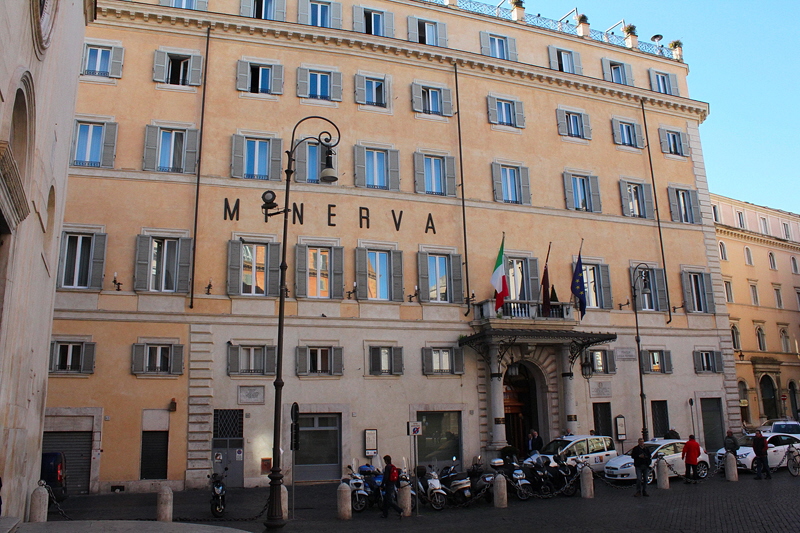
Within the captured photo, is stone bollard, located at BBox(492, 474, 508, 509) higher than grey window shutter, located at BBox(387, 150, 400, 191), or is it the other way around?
grey window shutter, located at BBox(387, 150, 400, 191)

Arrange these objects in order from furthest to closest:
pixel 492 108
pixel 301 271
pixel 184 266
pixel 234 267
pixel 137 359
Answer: pixel 492 108 < pixel 301 271 < pixel 234 267 < pixel 184 266 < pixel 137 359

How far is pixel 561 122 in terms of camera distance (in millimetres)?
29031

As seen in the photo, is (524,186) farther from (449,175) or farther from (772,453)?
(772,453)

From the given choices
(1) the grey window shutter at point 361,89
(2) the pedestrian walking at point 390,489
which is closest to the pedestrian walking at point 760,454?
(2) the pedestrian walking at point 390,489

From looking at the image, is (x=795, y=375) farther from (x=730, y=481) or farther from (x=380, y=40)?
(x=380, y=40)

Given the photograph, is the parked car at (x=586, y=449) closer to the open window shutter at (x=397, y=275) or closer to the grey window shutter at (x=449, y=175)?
the open window shutter at (x=397, y=275)

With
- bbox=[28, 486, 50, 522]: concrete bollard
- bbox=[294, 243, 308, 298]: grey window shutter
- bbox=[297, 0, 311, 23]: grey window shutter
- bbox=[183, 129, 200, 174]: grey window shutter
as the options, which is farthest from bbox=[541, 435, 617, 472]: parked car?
bbox=[297, 0, 311, 23]: grey window shutter

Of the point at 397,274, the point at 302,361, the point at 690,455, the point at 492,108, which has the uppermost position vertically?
the point at 492,108

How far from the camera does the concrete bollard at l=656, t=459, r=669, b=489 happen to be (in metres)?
19.7

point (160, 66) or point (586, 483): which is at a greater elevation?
point (160, 66)

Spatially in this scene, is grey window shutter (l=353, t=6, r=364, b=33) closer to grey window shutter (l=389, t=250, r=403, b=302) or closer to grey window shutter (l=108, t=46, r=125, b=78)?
grey window shutter (l=108, t=46, r=125, b=78)

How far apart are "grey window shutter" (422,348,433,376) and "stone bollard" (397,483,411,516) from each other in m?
7.96

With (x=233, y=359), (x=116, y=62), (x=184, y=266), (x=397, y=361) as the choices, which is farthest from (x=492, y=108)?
(x=233, y=359)

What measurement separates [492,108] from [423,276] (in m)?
7.92
